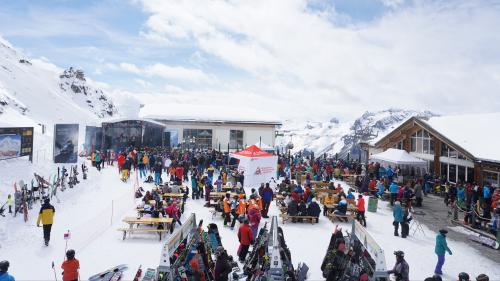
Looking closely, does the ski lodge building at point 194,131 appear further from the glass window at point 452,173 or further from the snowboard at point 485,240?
the snowboard at point 485,240

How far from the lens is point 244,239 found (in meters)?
10.2

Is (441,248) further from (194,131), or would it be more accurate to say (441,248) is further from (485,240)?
(194,131)

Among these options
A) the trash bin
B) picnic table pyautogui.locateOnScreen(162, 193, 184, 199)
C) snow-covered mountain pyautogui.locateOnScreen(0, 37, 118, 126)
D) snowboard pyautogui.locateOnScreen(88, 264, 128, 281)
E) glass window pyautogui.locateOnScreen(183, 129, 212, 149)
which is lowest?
snowboard pyautogui.locateOnScreen(88, 264, 128, 281)

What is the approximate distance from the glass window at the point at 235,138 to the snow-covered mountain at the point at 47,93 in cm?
5163

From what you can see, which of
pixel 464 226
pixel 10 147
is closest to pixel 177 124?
pixel 10 147

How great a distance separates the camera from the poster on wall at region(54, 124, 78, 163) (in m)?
19.3

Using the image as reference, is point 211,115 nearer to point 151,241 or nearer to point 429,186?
point 429,186

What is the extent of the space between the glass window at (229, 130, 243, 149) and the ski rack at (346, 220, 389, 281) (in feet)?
90.6

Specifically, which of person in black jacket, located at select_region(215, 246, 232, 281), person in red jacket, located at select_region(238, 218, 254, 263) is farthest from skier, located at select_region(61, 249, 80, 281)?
person in red jacket, located at select_region(238, 218, 254, 263)

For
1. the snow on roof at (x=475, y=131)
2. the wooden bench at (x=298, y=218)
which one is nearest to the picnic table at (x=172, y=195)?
the wooden bench at (x=298, y=218)

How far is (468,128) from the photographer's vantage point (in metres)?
24.5

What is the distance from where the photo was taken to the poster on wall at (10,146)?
615 inches

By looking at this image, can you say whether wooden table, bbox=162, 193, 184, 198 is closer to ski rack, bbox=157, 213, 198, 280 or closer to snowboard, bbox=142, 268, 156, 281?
ski rack, bbox=157, 213, 198, 280

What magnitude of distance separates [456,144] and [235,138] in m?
21.3
